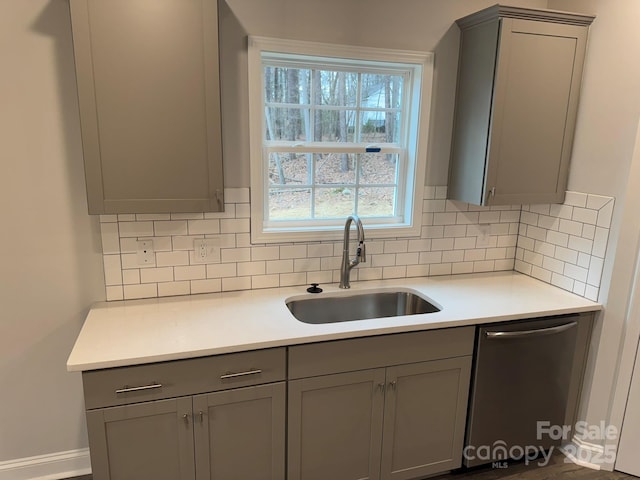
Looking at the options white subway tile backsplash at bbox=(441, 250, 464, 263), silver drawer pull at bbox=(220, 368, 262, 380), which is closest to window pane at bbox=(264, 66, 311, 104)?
white subway tile backsplash at bbox=(441, 250, 464, 263)

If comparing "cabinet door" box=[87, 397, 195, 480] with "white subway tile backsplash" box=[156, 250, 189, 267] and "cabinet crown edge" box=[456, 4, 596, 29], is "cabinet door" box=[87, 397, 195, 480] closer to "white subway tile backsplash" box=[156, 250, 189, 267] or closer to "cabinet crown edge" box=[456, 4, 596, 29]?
"white subway tile backsplash" box=[156, 250, 189, 267]

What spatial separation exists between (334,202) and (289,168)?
1.09 ft

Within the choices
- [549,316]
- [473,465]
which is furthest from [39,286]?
[549,316]

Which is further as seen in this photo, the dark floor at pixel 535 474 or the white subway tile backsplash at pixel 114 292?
the dark floor at pixel 535 474

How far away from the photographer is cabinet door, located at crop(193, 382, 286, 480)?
1805 millimetres

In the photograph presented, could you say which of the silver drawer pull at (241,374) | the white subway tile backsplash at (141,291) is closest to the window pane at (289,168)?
the white subway tile backsplash at (141,291)

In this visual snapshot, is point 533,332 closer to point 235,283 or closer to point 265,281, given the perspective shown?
point 265,281

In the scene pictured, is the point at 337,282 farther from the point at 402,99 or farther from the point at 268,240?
the point at 402,99

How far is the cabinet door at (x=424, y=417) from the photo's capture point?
208 centimetres

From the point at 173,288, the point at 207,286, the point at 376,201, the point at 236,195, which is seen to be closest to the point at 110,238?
the point at 173,288

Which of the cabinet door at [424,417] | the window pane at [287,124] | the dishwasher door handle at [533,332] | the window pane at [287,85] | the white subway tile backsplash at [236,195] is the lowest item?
the cabinet door at [424,417]

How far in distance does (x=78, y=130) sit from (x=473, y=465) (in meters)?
2.50

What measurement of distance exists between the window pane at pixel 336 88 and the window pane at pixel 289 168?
0.31 meters

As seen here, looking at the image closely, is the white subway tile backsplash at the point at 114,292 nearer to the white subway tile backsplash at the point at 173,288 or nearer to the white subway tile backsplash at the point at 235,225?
the white subway tile backsplash at the point at 173,288
